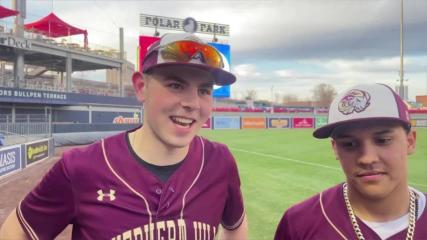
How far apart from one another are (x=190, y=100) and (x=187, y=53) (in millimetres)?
255

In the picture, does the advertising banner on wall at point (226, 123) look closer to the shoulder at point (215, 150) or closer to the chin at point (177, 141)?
the shoulder at point (215, 150)

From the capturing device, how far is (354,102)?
191 cm

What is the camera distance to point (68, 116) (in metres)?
35.0

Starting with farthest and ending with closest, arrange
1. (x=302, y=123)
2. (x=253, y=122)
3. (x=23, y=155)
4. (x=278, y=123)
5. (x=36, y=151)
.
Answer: (x=302, y=123) < (x=278, y=123) < (x=253, y=122) < (x=36, y=151) < (x=23, y=155)

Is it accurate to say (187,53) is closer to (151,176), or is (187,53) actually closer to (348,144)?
(151,176)

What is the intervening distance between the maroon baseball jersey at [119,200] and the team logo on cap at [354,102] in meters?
0.96

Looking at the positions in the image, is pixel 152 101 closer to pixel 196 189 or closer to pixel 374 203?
pixel 196 189

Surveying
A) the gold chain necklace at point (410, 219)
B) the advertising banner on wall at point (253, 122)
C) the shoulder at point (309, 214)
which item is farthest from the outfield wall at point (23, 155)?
the advertising banner on wall at point (253, 122)

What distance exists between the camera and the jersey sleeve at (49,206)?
7.57 feet

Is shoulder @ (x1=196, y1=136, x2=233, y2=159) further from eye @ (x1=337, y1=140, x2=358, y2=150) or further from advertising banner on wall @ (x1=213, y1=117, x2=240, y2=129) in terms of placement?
advertising banner on wall @ (x1=213, y1=117, x2=240, y2=129)

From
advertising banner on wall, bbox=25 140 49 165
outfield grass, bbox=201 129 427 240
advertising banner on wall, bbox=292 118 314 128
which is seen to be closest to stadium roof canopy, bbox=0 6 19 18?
advertising banner on wall, bbox=25 140 49 165

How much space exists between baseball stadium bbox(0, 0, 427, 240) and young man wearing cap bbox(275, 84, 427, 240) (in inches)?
40.0

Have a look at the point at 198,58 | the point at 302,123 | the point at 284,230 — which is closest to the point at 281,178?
the point at 284,230

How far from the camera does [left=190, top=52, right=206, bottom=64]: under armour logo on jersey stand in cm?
213
